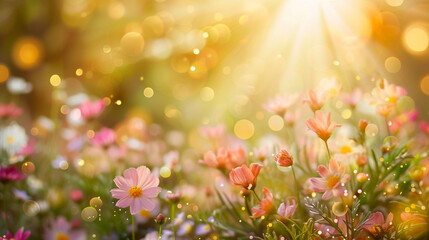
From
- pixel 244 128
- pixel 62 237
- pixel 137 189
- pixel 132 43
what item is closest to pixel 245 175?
Result: pixel 137 189

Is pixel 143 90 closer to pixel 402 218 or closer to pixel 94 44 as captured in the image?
pixel 94 44

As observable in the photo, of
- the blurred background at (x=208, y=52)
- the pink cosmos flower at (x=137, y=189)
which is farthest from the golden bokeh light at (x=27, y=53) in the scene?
the pink cosmos flower at (x=137, y=189)

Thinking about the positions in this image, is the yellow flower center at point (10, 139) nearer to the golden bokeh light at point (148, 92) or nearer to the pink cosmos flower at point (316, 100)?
the golden bokeh light at point (148, 92)

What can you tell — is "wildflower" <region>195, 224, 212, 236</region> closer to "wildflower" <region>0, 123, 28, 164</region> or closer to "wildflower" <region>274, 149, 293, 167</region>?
"wildflower" <region>274, 149, 293, 167</region>

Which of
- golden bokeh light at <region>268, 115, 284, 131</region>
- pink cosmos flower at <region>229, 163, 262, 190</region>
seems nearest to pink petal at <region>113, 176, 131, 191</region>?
pink cosmos flower at <region>229, 163, 262, 190</region>

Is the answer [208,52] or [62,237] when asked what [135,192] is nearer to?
[62,237]

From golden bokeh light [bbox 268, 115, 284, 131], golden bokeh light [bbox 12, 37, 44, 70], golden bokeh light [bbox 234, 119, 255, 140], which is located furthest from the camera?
golden bokeh light [bbox 12, 37, 44, 70]

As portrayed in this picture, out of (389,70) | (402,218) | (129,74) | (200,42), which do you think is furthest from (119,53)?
(402,218)
